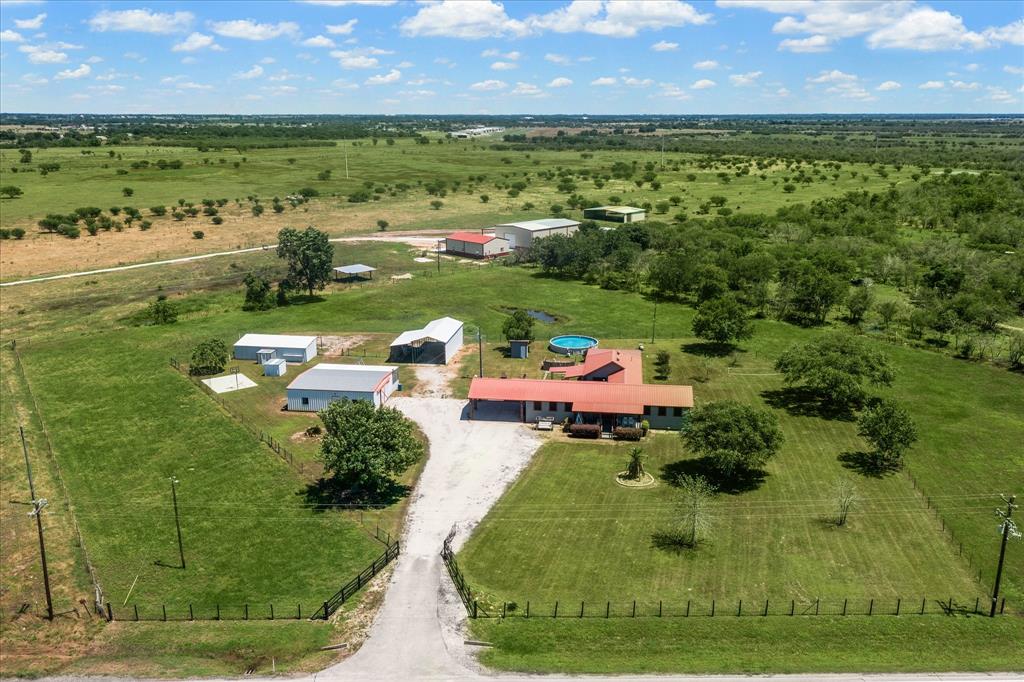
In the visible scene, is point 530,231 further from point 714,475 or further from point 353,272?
point 714,475

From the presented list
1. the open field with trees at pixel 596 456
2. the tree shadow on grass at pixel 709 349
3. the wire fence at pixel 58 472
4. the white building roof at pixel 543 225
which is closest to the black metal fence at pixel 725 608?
the open field with trees at pixel 596 456

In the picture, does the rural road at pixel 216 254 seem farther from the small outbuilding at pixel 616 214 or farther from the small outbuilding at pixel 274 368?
the small outbuilding at pixel 274 368

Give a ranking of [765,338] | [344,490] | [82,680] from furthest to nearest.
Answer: [765,338], [344,490], [82,680]

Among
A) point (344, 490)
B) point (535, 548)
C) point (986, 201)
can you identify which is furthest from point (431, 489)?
point (986, 201)

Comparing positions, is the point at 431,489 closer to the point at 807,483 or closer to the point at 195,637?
the point at 195,637

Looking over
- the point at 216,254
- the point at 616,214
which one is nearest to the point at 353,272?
the point at 216,254

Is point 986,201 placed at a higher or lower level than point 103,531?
higher
